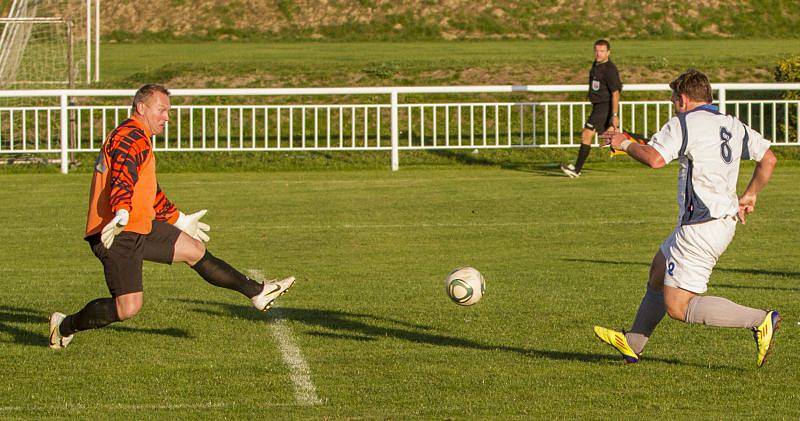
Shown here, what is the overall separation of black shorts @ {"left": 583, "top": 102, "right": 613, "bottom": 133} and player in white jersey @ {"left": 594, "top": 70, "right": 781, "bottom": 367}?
1185 cm

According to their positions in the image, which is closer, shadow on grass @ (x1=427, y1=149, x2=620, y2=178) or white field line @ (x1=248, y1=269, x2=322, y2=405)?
white field line @ (x1=248, y1=269, x2=322, y2=405)

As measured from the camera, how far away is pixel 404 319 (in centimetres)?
948

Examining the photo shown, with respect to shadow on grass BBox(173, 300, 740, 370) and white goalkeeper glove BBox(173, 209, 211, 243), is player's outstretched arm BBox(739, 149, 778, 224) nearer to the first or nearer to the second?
shadow on grass BBox(173, 300, 740, 370)

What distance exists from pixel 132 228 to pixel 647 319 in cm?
304

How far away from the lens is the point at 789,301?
392 inches

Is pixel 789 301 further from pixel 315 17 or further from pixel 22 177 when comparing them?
A: pixel 315 17

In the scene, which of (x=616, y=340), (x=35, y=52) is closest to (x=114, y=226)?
(x=616, y=340)

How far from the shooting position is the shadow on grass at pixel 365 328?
26.8 ft

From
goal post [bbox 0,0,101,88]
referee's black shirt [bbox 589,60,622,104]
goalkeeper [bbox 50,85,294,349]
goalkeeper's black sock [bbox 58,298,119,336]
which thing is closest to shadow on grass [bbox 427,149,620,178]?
referee's black shirt [bbox 589,60,622,104]

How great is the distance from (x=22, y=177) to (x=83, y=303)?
1126 cm

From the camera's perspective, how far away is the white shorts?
7316 mm

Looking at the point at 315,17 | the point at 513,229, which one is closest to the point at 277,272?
the point at 513,229

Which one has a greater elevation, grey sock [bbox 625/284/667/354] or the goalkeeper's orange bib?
the goalkeeper's orange bib

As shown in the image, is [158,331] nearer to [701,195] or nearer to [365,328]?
[365,328]
